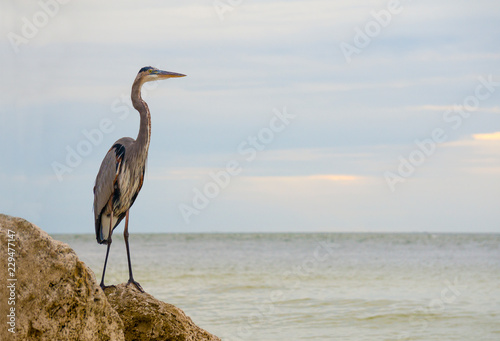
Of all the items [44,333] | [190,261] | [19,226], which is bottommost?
[190,261]

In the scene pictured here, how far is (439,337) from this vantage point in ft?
35.5

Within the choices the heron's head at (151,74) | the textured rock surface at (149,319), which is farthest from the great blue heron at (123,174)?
the textured rock surface at (149,319)

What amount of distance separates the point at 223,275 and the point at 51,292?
15.3 m

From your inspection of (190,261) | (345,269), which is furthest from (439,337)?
(190,261)

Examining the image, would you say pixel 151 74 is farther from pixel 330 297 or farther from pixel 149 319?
pixel 330 297

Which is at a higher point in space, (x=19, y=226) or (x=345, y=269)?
(x=19, y=226)

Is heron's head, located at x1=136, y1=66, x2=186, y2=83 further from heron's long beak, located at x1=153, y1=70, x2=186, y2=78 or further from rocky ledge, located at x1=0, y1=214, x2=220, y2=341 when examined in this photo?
rocky ledge, located at x1=0, y1=214, x2=220, y2=341

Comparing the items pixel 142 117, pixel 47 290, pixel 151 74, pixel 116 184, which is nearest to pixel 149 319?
pixel 47 290

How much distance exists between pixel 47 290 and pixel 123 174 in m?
2.28

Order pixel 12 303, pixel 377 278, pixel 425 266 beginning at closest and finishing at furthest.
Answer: pixel 12 303 → pixel 377 278 → pixel 425 266

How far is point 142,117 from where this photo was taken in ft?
20.9

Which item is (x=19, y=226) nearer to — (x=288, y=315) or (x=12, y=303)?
(x=12, y=303)

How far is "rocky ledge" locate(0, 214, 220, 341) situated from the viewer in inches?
156

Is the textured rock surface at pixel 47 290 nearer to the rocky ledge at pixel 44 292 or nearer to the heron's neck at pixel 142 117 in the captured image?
the rocky ledge at pixel 44 292
